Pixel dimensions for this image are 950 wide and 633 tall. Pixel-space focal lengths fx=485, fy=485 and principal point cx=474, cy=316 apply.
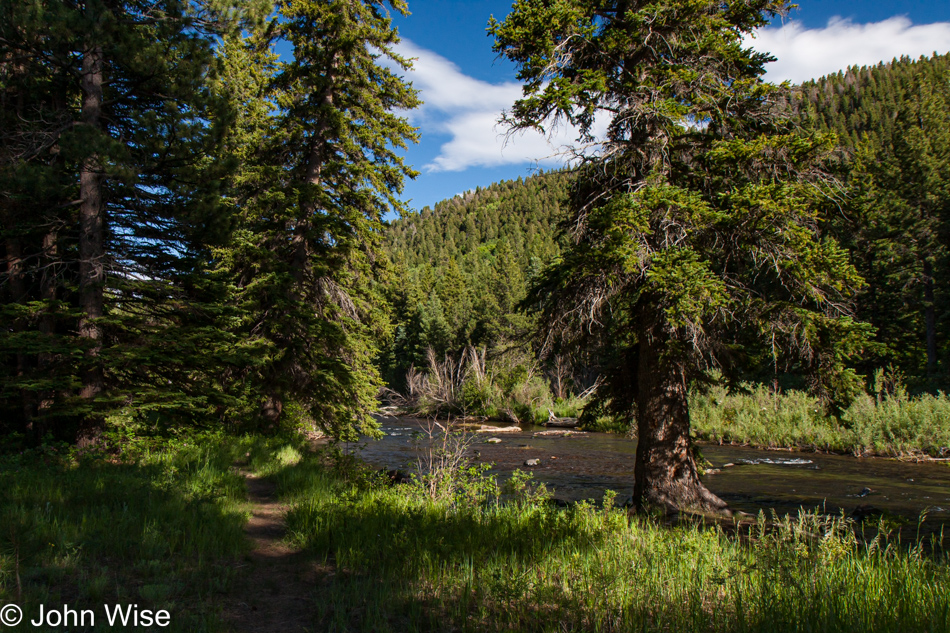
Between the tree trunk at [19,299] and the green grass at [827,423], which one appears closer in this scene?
the tree trunk at [19,299]

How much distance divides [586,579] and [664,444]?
5.17 m

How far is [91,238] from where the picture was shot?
8320 millimetres

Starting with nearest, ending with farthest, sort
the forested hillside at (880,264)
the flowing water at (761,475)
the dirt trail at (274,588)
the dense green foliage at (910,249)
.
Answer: the dirt trail at (274,588)
the forested hillside at (880,264)
the flowing water at (761,475)
the dense green foliage at (910,249)

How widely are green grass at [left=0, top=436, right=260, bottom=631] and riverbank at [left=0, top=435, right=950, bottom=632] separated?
0.02m

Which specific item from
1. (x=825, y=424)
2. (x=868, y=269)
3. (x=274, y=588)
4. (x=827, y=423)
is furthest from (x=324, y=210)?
(x=868, y=269)

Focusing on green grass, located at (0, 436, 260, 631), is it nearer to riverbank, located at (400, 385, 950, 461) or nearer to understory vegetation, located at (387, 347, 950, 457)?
understory vegetation, located at (387, 347, 950, 457)

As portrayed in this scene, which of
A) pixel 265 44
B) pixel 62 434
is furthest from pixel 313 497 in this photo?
pixel 265 44

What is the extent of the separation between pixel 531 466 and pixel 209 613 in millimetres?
13767

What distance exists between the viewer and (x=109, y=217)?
9.01 metres

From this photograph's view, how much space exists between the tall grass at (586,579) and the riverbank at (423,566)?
0.02 metres

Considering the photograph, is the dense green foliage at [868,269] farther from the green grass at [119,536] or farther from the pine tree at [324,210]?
the green grass at [119,536]

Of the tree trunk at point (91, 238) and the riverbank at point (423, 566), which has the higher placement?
the tree trunk at point (91, 238)

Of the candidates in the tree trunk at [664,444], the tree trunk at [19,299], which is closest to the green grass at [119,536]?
the tree trunk at [19,299]

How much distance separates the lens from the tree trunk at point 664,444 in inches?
317
